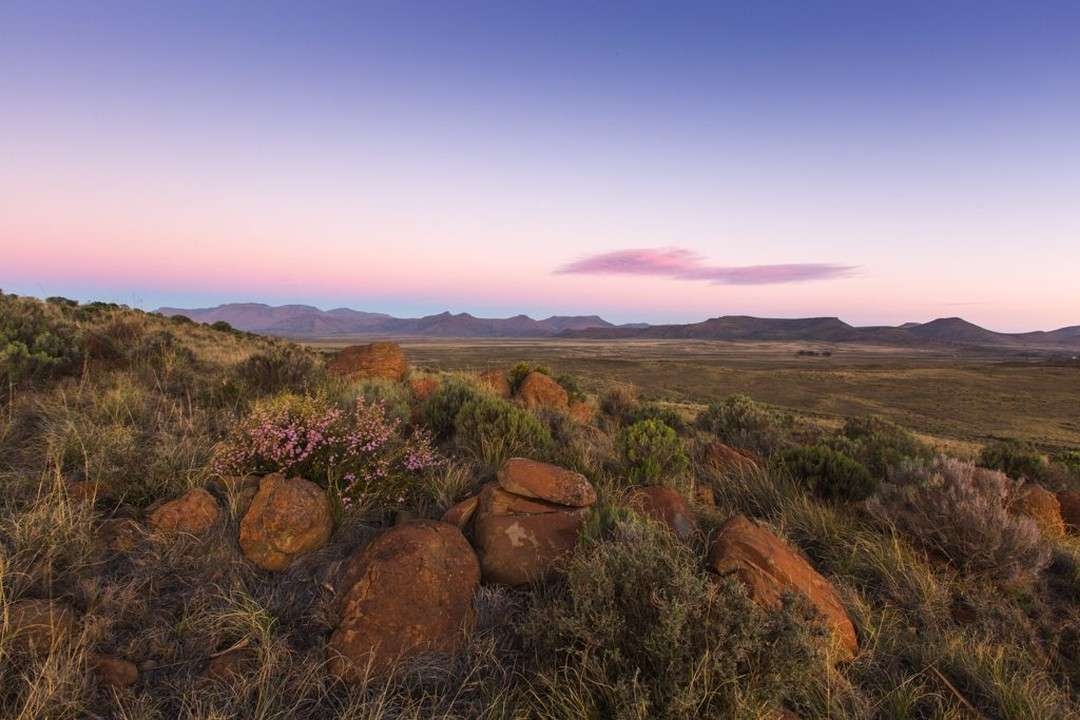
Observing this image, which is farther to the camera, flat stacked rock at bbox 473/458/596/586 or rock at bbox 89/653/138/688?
flat stacked rock at bbox 473/458/596/586

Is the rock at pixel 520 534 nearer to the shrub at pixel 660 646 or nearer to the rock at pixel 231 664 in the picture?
the shrub at pixel 660 646

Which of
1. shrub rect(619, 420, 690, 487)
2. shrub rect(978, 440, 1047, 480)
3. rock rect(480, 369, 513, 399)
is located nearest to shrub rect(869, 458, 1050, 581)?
shrub rect(619, 420, 690, 487)

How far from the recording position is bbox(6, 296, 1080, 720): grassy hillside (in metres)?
2.66

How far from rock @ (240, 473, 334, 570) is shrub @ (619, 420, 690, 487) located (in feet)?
10.0

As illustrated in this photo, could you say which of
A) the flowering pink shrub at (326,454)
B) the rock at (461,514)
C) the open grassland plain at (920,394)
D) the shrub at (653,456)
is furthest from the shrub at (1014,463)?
the flowering pink shrub at (326,454)

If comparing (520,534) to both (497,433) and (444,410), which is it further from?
(444,410)

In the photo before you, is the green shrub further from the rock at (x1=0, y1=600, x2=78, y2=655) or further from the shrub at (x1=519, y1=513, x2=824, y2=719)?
the rock at (x1=0, y1=600, x2=78, y2=655)

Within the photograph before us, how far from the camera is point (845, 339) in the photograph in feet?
593

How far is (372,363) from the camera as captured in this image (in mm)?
12094

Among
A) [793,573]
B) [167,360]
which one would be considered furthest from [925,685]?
[167,360]

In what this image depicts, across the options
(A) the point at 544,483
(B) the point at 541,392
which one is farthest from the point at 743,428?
(A) the point at 544,483

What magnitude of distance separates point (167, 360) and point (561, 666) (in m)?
9.07

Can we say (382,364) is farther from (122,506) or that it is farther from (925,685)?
(925,685)

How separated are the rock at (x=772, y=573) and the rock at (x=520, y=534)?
1.05m
